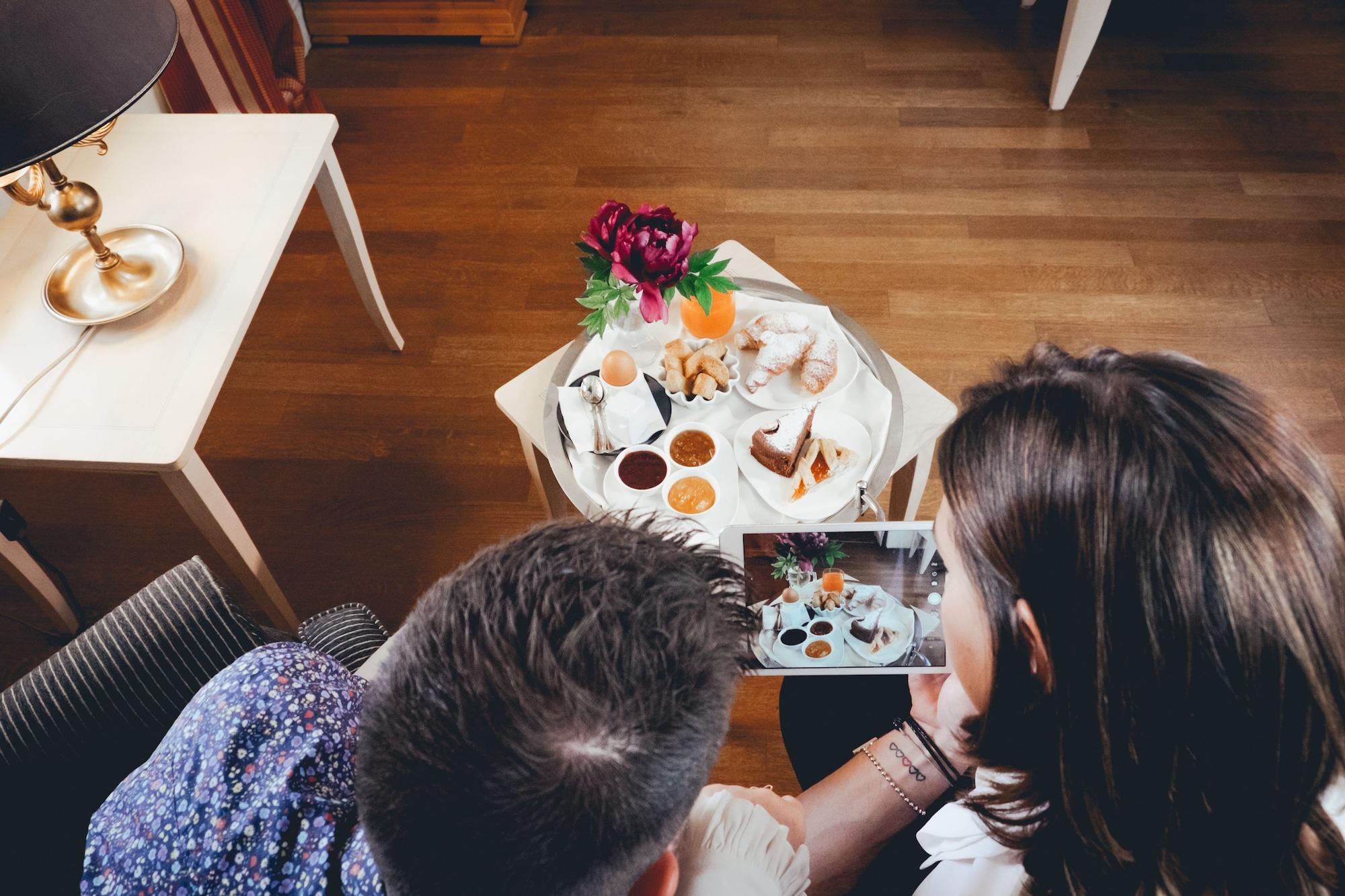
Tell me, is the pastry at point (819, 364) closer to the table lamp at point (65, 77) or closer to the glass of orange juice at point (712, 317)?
the glass of orange juice at point (712, 317)

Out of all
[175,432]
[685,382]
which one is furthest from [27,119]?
[685,382]

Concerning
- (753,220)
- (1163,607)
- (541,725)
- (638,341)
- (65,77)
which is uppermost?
(65,77)

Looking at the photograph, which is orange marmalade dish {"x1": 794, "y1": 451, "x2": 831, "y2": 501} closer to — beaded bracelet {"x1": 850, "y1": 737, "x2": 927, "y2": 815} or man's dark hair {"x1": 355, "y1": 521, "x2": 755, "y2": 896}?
beaded bracelet {"x1": 850, "y1": 737, "x2": 927, "y2": 815}

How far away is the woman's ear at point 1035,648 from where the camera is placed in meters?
0.80

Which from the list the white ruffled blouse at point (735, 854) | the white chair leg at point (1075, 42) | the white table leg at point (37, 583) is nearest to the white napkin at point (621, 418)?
the white ruffled blouse at point (735, 854)

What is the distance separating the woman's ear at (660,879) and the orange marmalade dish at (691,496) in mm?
722

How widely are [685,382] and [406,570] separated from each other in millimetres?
871

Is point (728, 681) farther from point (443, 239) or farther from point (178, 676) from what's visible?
point (443, 239)

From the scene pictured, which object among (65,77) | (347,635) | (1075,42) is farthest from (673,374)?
(1075,42)

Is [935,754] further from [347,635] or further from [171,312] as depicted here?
[171,312]

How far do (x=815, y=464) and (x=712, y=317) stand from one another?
1.08 feet

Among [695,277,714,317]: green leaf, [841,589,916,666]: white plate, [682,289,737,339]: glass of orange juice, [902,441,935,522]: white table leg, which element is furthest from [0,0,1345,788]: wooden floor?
Answer: [695,277,714,317]: green leaf

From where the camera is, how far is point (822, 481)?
142 cm

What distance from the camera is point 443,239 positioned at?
2562 mm
